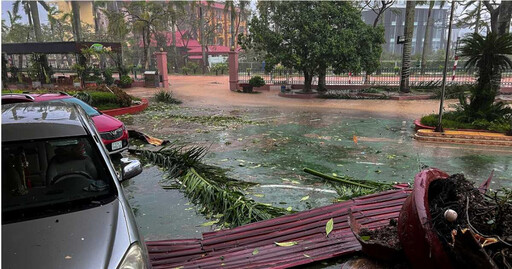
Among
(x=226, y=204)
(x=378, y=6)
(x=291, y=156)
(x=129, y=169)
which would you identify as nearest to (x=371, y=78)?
(x=378, y=6)

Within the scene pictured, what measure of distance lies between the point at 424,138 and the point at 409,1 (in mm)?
12695

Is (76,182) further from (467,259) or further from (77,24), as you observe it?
(77,24)

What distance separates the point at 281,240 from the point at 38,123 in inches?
109

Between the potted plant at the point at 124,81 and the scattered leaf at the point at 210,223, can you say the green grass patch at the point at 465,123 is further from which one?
the potted plant at the point at 124,81

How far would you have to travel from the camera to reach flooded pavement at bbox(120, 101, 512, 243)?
206 inches

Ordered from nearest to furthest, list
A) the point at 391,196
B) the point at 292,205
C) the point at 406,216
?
1. the point at 406,216
2. the point at 391,196
3. the point at 292,205

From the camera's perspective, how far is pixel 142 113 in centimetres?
1423

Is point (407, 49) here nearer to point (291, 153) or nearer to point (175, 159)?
point (291, 153)

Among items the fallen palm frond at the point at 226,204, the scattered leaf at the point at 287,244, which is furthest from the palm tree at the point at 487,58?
the scattered leaf at the point at 287,244

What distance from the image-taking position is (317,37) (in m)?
18.3

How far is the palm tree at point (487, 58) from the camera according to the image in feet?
31.0

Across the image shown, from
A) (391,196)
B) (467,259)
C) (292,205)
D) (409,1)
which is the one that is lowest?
(292,205)

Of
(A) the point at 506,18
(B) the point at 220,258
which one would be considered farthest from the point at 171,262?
(A) the point at 506,18

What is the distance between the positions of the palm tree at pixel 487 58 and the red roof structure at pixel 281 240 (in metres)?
7.28
